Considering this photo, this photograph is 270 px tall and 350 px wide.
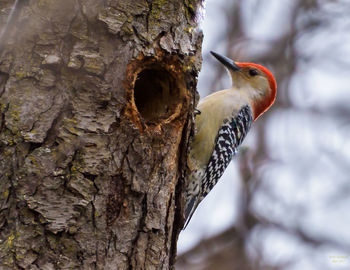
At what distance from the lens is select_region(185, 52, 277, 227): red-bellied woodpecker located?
171 inches

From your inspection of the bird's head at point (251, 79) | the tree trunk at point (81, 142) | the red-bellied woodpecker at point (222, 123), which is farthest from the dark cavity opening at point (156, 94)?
the bird's head at point (251, 79)

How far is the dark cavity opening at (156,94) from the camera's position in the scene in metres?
2.88

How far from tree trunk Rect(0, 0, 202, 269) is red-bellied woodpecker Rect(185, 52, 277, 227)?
1.40 m

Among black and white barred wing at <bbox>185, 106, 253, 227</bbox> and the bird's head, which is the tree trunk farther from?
the bird's head

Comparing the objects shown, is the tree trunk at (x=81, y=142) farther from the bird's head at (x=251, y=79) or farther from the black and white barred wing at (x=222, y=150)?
the bird's head at (x=251, y=79)

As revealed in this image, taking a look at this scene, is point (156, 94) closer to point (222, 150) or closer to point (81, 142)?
point (81, 142)

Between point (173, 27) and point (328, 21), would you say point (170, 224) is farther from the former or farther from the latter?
point (328, 21)

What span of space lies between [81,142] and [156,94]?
850 mm

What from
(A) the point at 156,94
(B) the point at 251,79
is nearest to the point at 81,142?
(A) the point at 156,94

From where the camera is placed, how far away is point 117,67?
8.09 ft

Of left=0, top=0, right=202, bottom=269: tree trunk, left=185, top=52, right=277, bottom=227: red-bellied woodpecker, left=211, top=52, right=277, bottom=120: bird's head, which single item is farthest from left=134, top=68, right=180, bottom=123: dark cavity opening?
left=211, top=52, right=277, bottom=120: bird's head

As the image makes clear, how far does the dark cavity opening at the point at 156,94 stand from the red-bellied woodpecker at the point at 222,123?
0.95 meters

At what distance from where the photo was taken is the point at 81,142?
2346 mm

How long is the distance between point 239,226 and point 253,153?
4.55 ft
